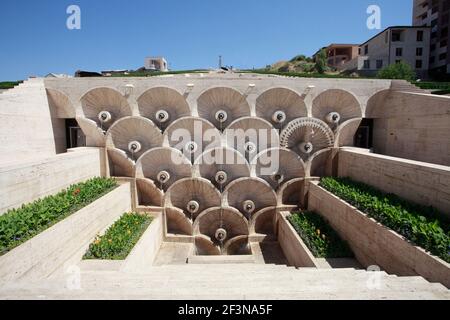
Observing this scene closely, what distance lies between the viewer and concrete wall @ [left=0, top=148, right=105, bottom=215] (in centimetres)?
645

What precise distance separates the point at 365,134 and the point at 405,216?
846cm

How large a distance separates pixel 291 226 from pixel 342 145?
16.9 feet

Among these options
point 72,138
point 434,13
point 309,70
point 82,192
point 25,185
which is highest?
point 434,13

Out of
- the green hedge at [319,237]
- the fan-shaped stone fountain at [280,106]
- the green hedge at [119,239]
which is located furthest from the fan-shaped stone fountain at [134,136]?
the green hedge at [319,237]

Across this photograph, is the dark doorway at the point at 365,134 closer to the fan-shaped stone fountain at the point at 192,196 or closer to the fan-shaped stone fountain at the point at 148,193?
the fan-shaped stone fountain at the point at 192,196

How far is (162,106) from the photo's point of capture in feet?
39.6

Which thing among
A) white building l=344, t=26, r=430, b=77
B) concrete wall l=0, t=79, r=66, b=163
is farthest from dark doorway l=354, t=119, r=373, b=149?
white building l=344, t=26, r=430, b=77

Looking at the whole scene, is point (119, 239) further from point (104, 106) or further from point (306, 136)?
point (306, 136)

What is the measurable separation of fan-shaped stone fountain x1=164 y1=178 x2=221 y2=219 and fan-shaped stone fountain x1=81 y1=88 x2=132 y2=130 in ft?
13.9

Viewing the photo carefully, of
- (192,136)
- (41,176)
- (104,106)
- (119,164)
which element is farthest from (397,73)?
(41,176)

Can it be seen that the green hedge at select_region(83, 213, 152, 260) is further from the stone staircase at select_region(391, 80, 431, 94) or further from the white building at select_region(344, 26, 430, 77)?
the white building at select_region(344, 26, 430, 77)

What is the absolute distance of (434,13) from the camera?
119 ft
